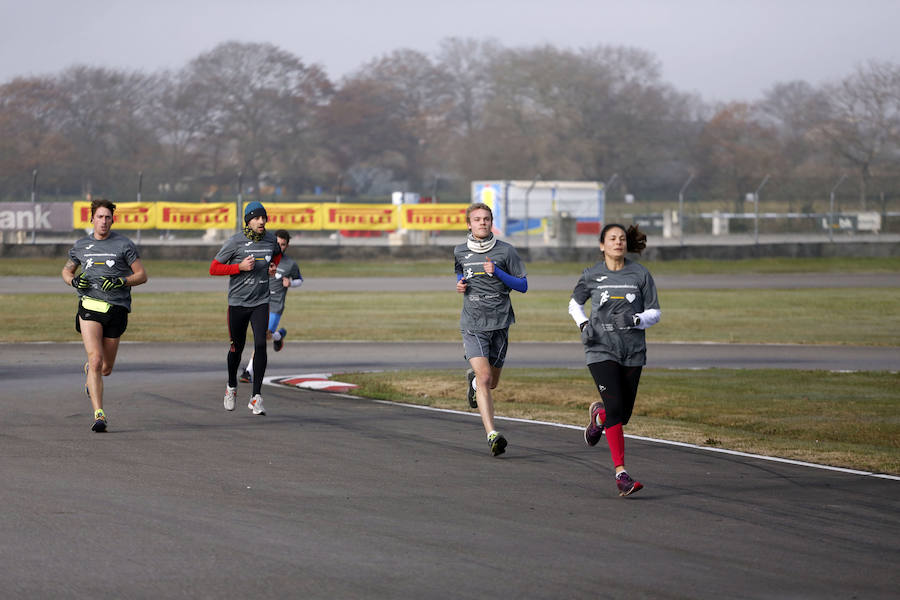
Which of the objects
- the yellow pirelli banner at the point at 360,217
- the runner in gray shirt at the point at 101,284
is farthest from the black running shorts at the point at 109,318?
the yellow pirelli banner at the point at 360,217

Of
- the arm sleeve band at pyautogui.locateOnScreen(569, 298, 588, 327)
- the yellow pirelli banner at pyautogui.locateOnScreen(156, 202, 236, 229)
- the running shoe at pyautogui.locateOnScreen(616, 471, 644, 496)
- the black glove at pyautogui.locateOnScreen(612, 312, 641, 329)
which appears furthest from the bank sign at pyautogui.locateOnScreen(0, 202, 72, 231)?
the running shoe at pyautogui.locateOnScreen(616, 471, 644, 496)

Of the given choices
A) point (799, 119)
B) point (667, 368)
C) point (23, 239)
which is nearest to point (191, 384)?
point (667, 368)

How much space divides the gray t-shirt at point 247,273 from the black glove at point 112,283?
3.65 ft

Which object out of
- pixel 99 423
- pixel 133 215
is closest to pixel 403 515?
pixel 99 423

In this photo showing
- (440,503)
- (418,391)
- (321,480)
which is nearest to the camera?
(440,503)

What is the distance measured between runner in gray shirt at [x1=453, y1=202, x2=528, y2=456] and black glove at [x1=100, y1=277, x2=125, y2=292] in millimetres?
3076

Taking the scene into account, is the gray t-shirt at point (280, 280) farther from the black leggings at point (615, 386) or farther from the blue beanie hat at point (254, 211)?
the black leggings at point (615, 386)

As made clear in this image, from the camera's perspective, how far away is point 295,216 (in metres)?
40.9

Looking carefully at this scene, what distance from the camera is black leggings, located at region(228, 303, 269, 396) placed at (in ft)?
37.4

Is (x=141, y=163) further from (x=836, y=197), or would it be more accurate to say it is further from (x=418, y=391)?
(x=418, y=391)

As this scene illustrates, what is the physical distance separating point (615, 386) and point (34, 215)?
34837 mm

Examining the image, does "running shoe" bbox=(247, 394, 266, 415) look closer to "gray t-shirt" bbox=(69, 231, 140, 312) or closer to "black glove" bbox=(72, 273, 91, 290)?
"gray t-shirt" bbox=(69, 231, 140, 312)

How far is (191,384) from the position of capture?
13766mm

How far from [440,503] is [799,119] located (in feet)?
323
